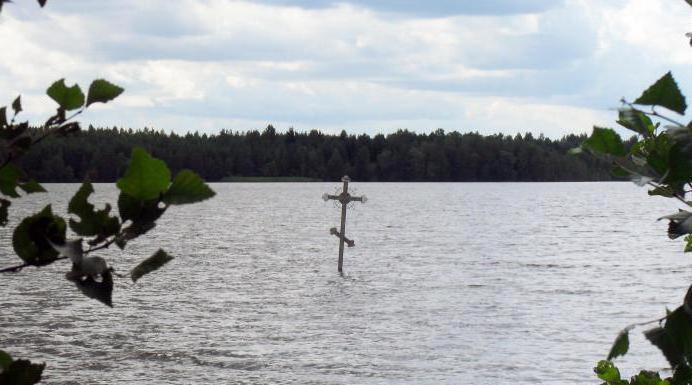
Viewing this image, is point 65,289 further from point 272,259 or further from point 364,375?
point 364,375

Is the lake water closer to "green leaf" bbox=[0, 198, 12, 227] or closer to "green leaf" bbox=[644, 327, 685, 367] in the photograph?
"green leaf" bbox=[0, 198, 12, 227]

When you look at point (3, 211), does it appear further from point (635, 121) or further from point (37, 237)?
point (635, 121)

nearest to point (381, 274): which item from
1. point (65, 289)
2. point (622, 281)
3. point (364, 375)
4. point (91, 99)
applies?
point (622, 281)

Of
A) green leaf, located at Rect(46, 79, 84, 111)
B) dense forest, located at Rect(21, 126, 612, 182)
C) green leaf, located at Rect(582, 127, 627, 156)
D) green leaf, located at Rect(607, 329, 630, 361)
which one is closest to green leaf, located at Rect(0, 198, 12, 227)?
green leaf, located at Rect(46, 79, 84, 111)

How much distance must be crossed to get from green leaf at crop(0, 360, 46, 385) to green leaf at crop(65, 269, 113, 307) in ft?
0.59

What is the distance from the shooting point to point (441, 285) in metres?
38.4

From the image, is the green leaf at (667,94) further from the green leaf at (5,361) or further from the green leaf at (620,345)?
the green leaf at (5,361)

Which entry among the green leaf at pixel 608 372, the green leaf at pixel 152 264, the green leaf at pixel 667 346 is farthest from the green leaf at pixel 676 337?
the green leaf at pixel 152 264

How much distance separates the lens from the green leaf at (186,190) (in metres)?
0.94

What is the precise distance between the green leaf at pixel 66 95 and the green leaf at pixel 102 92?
12 mm

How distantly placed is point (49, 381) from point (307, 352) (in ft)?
18.7

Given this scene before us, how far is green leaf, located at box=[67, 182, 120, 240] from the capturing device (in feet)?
3.29

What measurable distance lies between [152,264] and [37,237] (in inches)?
4.5

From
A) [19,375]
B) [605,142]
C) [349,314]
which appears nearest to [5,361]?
[19,375]
